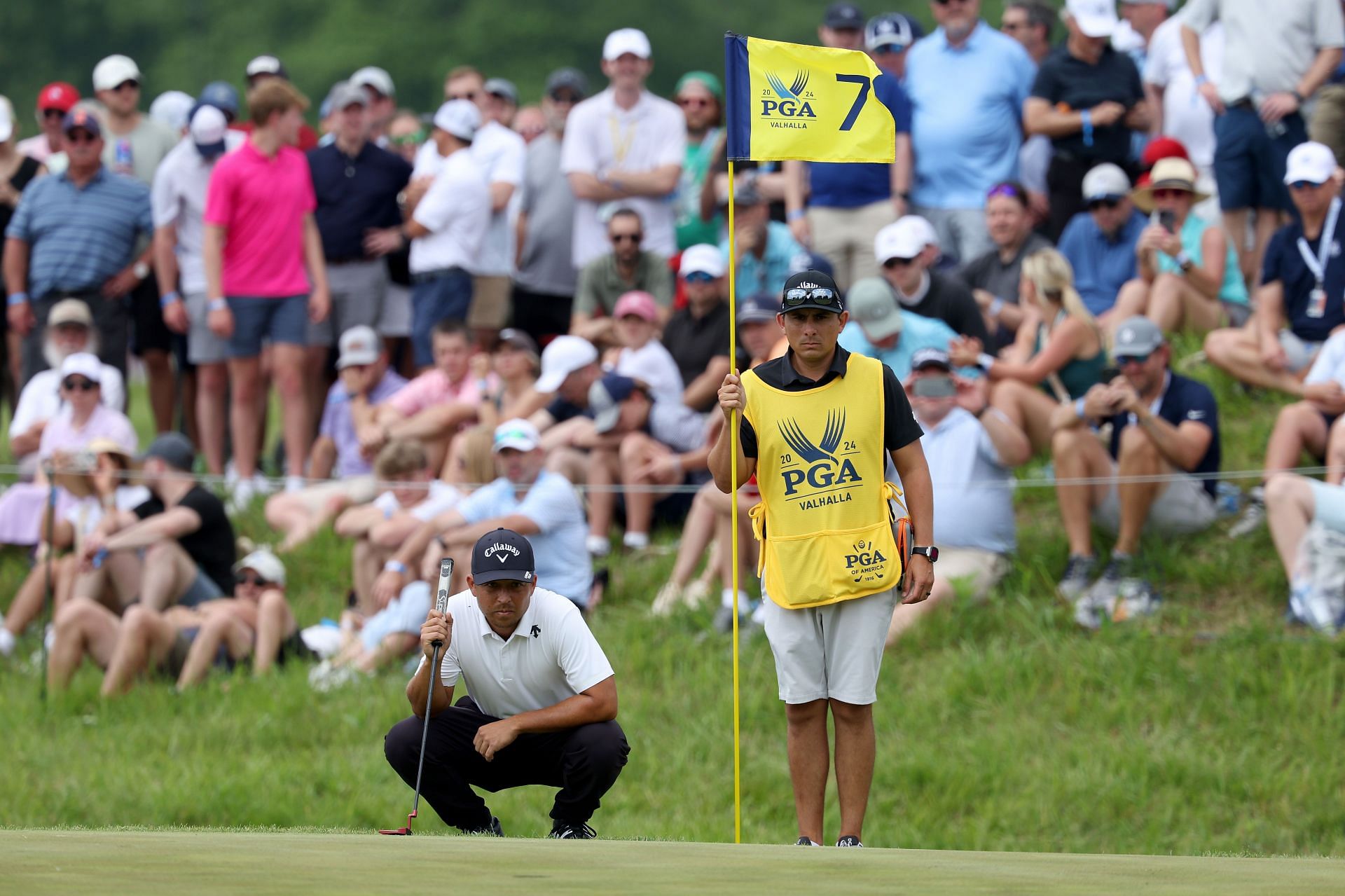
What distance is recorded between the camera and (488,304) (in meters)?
13.8

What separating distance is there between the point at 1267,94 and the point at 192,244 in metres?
7.50

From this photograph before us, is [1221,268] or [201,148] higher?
[201,148]

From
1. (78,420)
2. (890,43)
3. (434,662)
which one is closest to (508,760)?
(434,662)

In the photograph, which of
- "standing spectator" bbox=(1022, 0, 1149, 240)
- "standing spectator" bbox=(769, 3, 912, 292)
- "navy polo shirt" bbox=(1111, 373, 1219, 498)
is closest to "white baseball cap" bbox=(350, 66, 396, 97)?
"standing spectator" bbox=(769, 3, 912, 292)

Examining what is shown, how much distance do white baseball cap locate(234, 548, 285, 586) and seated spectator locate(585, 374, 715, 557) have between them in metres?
1.93

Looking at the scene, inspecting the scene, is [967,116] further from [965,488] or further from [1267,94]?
[965,488]

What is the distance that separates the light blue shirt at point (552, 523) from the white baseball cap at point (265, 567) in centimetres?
149

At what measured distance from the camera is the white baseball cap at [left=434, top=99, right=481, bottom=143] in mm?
13781

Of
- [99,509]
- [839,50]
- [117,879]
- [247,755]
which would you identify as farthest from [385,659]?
[117,879]

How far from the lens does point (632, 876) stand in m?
4.70

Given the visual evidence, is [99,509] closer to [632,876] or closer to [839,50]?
[839,50]

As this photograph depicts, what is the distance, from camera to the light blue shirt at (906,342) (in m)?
10.9

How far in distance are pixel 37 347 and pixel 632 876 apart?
10109 mm

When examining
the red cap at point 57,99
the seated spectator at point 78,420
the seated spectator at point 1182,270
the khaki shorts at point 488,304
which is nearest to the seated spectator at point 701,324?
the khaki shorts at point 488,304
